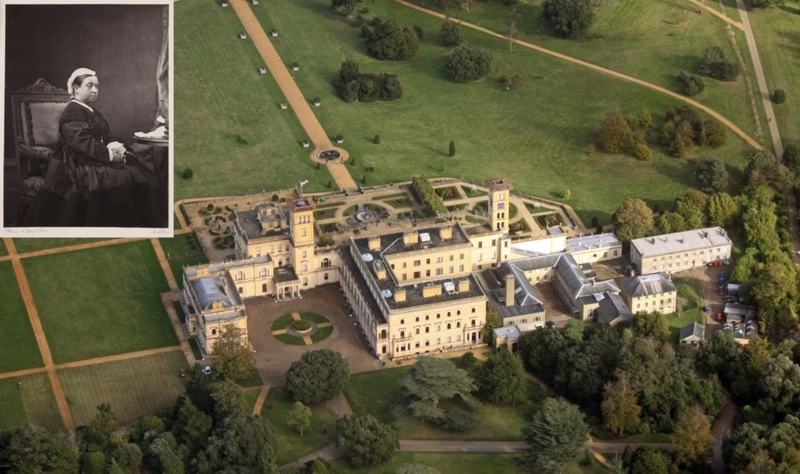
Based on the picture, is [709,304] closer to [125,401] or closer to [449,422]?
[449,422]

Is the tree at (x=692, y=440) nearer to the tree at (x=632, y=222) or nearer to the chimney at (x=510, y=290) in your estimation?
the chimney at (x=510, y=290)

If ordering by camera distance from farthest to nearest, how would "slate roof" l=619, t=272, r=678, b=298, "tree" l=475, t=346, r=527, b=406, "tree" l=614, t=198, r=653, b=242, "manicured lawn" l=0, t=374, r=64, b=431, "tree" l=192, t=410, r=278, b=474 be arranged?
"tree" l=614, t=198, r=653, b=242, "slate roof" l=619, t=272, r=678, b=298, "tree" l=475, t=346, r=527, b=406, "manicured lawn" l=0, t=374, r=64, b=431, "tree" l=192, t=410, r=278, b=474

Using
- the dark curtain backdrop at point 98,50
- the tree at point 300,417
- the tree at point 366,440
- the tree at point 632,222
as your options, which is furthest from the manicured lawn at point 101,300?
the dark curtain backdrop at point 98,50

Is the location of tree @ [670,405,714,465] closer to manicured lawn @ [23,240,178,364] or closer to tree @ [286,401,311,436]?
tree @ [286,401,311,436]

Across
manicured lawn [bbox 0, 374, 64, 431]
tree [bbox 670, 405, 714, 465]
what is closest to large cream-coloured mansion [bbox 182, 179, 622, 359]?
manicured lawn [bbox 0, 374, 64, 431]

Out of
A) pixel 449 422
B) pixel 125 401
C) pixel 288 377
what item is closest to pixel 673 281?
pixel 449 422
